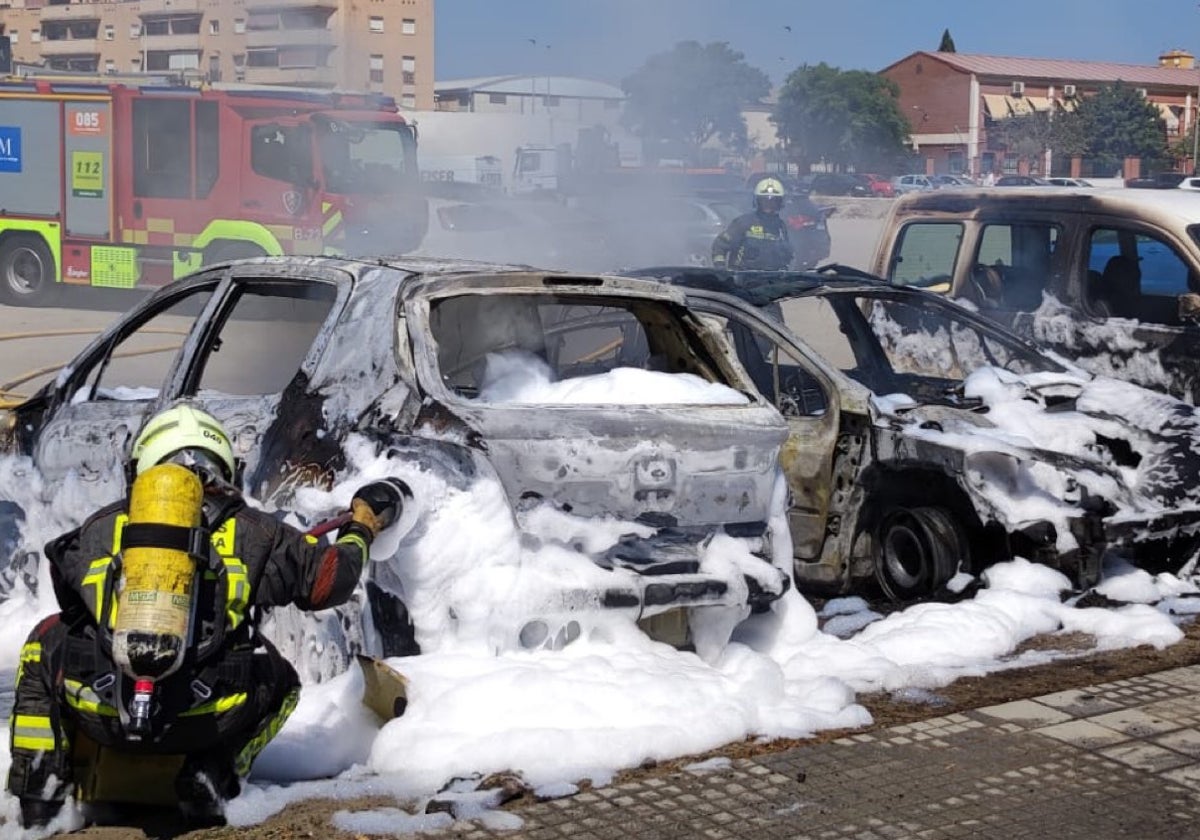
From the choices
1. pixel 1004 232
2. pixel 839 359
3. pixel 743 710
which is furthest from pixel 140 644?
pixel 1004 232

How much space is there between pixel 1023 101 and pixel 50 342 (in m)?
61.4

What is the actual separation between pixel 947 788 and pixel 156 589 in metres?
2.34

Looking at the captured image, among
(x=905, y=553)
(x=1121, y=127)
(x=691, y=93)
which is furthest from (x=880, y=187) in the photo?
(x=905, y=553)

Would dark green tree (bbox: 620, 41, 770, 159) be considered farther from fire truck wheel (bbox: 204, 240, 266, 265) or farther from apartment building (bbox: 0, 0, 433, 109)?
fire truck wheel (bbox: 204, 240, 266, 265)

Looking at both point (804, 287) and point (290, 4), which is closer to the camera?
point (804, 287)

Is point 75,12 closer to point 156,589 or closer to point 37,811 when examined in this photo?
point 37,811

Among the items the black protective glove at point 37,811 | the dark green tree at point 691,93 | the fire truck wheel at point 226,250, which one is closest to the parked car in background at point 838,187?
the dark green tree at point 691,93

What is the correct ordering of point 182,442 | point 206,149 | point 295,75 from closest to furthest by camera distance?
point 182,442, point 206,149, point 295,75

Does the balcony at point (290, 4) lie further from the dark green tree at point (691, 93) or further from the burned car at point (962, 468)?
the burned car at point (962, 468)

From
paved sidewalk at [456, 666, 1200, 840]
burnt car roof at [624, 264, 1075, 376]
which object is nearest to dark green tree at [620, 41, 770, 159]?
burnt car roof at [624, 264, 1075, 376]

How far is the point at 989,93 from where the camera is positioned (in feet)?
242

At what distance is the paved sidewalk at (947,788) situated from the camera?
4441 millimetres

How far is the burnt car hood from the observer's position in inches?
263

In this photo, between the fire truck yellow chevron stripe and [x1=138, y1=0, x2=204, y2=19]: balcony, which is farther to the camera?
[x1=138, y1=0, x2=204, y2=19]: balcony
